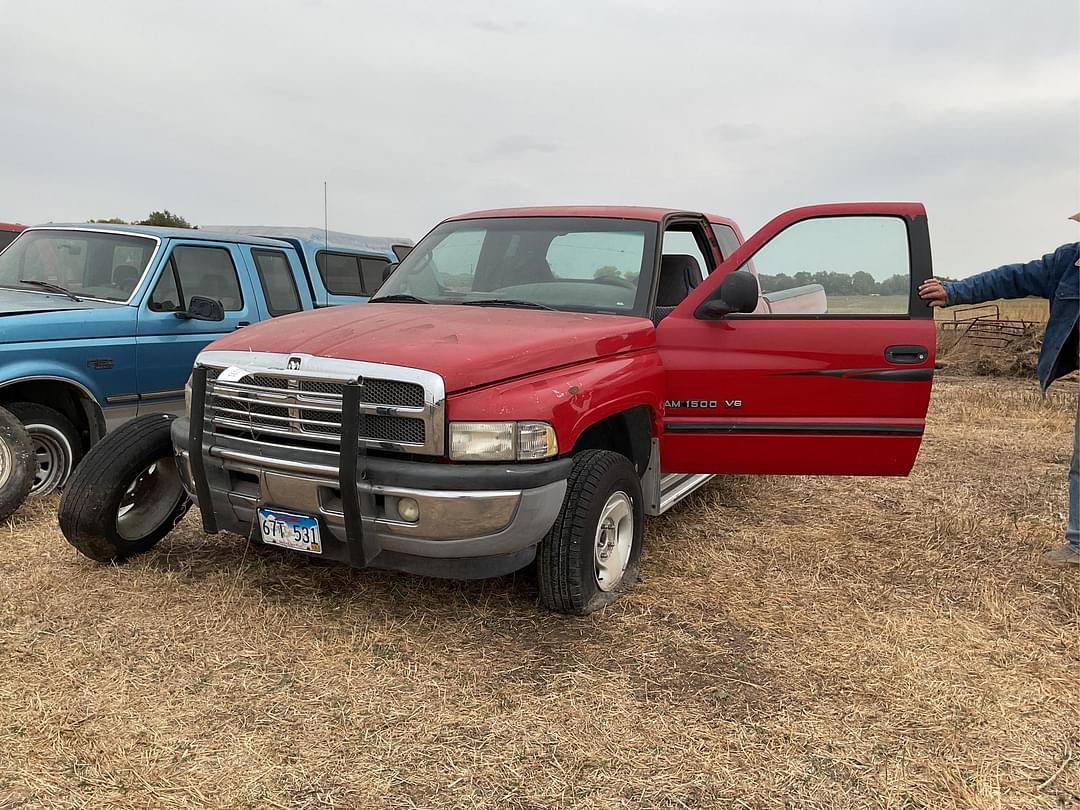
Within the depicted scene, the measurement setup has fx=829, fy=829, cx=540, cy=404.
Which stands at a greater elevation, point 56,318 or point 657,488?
point 56,318

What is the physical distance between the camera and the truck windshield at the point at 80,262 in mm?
6168

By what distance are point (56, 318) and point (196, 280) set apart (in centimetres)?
130

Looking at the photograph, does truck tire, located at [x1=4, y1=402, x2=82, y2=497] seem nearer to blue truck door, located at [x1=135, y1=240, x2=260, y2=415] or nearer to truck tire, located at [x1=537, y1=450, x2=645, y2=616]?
→ blue truck door, located at [x1=135, y1=240, x2=260, y2=415]

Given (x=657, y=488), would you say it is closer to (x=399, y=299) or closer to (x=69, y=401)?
(x=399, y=299)

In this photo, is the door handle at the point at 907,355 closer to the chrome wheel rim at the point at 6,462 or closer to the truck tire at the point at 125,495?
the truck tire at the point at 125,495

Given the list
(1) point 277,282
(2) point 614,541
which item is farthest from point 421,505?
(1) point 277,282

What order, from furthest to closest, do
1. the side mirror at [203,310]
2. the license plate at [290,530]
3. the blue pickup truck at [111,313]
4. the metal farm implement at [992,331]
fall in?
the metal farm implement at [992,331]
the side mirror at [203,310]
the blue pickup truck at [111,313]
the license plate at [290,530]

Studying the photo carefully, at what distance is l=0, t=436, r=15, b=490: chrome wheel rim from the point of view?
478 cm

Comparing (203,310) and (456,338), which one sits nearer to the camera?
(456,338)

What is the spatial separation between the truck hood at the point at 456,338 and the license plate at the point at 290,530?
2.29ft

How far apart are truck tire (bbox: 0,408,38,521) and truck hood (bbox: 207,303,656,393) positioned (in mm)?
1827

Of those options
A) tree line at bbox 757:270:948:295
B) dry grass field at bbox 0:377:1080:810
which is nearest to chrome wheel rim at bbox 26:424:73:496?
dry grass field at bbox 0:377:1080:810

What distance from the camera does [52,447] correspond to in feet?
18.2

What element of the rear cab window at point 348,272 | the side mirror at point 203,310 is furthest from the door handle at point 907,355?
the rear cab window at point 348,272
